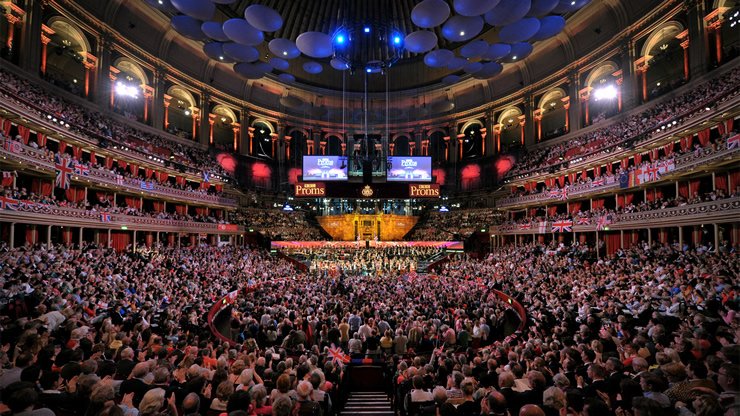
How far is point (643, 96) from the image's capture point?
2991 cm

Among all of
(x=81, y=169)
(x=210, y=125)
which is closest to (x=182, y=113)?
(x=210, y=125)

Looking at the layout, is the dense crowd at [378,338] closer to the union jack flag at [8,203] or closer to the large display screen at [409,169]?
the union jack flag at [8,203]

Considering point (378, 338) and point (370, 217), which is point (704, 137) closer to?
point (378, 338)

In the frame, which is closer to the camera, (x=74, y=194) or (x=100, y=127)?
(x=74, y=194)

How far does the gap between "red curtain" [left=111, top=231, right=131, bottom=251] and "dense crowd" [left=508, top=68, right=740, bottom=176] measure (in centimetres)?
3576

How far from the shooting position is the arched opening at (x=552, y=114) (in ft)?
131

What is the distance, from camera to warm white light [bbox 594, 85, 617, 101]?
108ft

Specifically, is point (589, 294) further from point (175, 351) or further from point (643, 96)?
point (643, 96)

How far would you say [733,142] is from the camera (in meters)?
16.9

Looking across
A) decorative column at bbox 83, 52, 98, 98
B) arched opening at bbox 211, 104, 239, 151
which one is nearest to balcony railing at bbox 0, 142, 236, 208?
decorative column at bbox 83, 52, 98, 98

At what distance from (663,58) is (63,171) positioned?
42563mm

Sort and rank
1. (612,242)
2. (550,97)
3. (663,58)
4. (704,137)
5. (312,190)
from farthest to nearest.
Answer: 1. (550,97)
2. (312,190)
3. (663,58)
4. (612,242)
5. (704,137)

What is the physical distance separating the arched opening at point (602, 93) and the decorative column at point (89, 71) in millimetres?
42953

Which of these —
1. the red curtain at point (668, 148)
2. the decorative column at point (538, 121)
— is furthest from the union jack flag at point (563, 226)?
the decorative column at point (538, 121)
